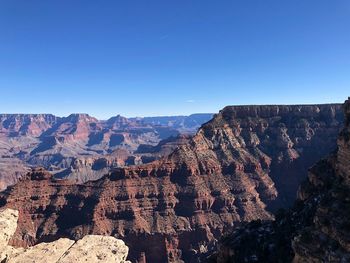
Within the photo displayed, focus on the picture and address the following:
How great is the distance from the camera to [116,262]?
50.0 meters

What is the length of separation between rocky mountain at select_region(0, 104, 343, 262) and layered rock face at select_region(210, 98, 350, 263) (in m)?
83.3

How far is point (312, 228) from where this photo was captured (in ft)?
96.0

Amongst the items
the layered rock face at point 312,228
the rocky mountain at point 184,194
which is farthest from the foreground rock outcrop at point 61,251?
the rocky mountain at point 184,194

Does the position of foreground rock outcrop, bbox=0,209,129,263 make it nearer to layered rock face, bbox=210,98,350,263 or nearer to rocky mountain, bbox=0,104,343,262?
layered rock face, bbox=210,98,350,263

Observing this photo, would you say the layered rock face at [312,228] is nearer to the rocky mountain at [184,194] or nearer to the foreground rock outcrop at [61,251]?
the foreground rock outcrop at [61,251]

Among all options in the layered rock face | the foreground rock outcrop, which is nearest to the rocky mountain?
the foreground rock outcrop

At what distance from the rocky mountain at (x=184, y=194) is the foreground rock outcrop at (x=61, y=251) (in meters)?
68.7

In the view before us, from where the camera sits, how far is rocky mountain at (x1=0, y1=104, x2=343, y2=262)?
12569cm

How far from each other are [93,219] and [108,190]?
1229cm

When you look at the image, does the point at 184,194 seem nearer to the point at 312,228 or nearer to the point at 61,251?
the point at 61,251

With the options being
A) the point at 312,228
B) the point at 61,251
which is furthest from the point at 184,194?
the point at 312,228

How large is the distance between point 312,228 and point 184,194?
11218 centimetres

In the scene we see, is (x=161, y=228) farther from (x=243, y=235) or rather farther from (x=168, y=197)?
(x=243, y=235)

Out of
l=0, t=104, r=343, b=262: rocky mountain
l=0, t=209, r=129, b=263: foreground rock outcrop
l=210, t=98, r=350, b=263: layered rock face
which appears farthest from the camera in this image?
l=0, t=104, r=343, b=262: rocky mountain
